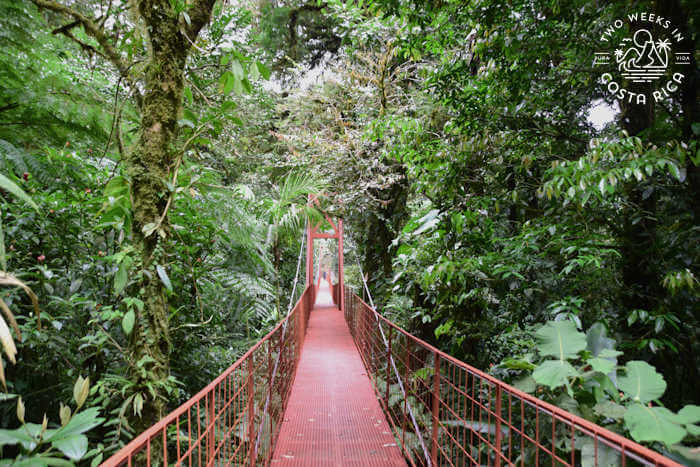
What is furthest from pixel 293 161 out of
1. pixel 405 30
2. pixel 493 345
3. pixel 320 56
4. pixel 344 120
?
pixel 493 345

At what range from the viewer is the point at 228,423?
6.59ft

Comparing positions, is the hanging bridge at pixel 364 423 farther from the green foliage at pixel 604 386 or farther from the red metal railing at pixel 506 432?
the green foliage at pixel 604 386

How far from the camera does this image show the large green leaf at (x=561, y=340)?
1.50m

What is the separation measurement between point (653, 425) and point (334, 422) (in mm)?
2357

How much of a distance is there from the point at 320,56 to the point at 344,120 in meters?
2.41

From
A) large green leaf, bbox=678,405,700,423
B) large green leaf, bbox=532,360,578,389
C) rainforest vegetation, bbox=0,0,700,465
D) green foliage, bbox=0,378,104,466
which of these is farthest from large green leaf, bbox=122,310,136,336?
large green leaf, bbox=678,405,700,423

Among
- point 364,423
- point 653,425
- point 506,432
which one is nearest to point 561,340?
point 653,425

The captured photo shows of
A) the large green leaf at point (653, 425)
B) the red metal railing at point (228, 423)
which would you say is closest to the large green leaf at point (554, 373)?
the large green leaf at point (653, 425)

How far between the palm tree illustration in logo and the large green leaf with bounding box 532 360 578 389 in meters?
1.80

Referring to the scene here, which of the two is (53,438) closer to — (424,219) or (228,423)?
(228,423)

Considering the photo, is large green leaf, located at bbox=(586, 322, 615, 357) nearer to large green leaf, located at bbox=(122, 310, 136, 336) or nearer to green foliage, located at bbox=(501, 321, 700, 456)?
green foliage, located at bbox=(501, 321, 700, 456)

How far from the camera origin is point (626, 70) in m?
2.20

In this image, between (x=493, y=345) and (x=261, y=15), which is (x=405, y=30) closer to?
(x=493, y=345)

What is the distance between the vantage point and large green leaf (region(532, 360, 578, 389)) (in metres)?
1.37
